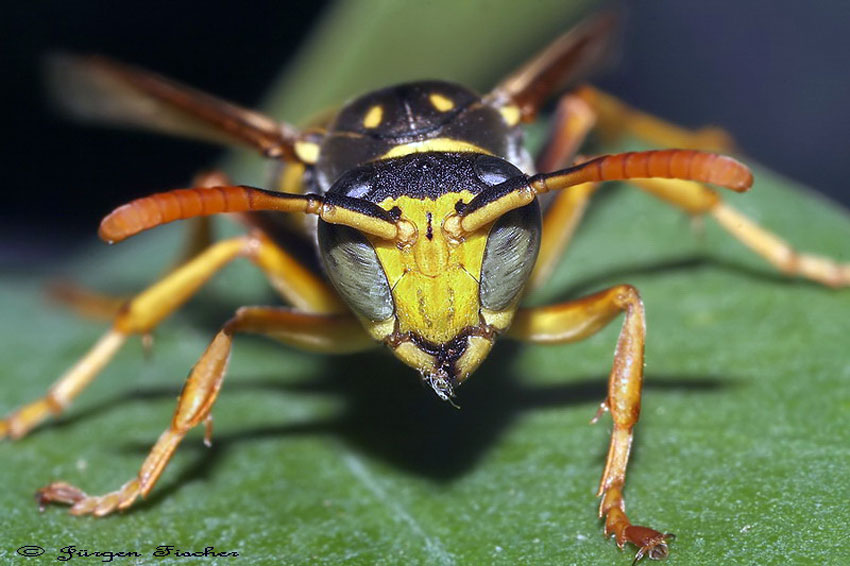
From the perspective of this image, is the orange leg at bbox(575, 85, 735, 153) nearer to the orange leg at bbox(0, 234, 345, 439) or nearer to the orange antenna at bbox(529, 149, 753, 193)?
the orange leg at bbox(0, 234, 345, 439)

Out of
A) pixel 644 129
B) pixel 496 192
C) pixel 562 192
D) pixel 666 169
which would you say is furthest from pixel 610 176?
pixel 644 129

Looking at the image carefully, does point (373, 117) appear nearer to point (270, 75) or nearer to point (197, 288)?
point (197, 288)

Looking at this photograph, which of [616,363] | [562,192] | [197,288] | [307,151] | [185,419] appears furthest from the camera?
[562,192]

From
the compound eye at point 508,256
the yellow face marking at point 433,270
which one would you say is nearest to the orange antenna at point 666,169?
the compound eye at point 508,256

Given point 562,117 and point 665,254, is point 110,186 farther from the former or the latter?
point 665,254

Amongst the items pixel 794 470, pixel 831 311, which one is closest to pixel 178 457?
pixel 794 470

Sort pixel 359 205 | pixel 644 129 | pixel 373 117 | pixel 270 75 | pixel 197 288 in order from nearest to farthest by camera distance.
Answer: pixel 359 205 → pixel 373 117 → pixel 197 288 → pixel 644 129 → pixel 270 75

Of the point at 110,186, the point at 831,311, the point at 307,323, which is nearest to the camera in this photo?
the point at 307,323
